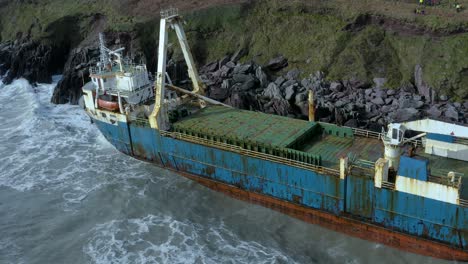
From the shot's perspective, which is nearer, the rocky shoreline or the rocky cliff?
the rocky shoreline

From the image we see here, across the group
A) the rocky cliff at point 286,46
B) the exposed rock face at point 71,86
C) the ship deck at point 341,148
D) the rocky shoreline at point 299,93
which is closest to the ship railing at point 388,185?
the ship deck at point 341,148

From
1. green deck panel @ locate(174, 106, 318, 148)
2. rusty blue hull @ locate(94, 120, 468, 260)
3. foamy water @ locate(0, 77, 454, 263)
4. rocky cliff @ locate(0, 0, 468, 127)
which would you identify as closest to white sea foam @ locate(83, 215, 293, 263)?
foamy water @ locate(0, 77, 454, 263)

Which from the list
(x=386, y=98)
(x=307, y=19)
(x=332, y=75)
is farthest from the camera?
(x=307, y=19)

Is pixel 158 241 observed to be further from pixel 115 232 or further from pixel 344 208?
pixel 344 208

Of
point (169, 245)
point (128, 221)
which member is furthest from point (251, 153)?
point (128, 221)

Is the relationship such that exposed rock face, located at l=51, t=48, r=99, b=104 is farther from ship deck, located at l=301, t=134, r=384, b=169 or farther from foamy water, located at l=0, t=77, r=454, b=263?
ship deck, located at l=301, t=134, r=384, b=169

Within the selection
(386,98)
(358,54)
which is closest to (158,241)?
(386,98)
